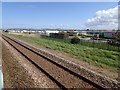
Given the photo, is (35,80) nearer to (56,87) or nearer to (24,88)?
(24,88)

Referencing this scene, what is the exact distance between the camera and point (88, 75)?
26.2 feet

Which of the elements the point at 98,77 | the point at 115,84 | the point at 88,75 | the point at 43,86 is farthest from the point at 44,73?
the point at 115,84

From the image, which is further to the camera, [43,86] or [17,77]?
[17,77]

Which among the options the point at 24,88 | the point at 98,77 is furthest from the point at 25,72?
the point at 98,77

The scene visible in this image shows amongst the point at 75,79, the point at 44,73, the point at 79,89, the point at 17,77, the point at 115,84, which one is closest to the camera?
the point at 79,89

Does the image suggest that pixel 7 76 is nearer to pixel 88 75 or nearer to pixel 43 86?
pixel 43 86

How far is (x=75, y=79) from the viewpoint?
729cm

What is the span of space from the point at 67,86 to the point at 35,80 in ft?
6.21

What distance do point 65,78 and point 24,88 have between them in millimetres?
2344

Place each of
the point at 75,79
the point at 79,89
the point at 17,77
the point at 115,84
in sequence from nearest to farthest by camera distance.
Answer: the point at 79,89 < the point at 115,84 < the point at 75,79 < the point at 17,77

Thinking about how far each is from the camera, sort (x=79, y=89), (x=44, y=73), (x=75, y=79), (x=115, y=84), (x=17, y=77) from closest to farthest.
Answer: (x=79, y=89), (x=115, y=84), (x=75, y=79), (x=17, y=77), (x=44, y=73)

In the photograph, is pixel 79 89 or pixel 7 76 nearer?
pixel 79 89

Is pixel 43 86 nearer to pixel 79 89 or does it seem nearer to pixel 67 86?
pixel 67 86

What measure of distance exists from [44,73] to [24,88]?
6.91ft
